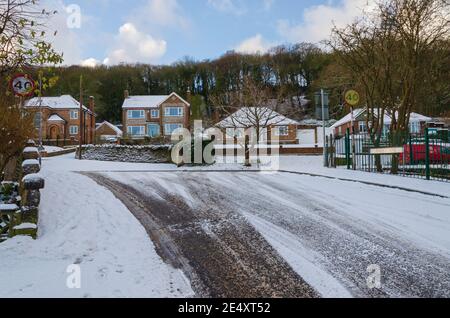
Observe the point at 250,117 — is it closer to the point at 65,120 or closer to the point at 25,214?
the point at 25,214

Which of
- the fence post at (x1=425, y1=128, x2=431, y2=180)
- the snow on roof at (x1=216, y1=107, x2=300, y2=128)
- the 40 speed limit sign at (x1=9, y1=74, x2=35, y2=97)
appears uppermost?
the snow on roof at (x1=216, y1=107, x2=300, y2=128)

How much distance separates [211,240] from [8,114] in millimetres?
5352

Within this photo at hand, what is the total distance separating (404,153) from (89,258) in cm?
1187

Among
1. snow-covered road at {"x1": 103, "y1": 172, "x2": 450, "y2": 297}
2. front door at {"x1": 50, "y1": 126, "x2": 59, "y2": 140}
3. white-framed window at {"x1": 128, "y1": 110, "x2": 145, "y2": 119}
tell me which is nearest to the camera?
snow-covered road at {"x1": 103, "y1": 172, "x2": 450, "y2": 297}

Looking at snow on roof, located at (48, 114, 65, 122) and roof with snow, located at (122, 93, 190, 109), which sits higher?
roof with snow, located at (122, 93, 190, 109)

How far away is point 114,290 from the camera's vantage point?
13.4 feet

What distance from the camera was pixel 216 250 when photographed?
17.8ft

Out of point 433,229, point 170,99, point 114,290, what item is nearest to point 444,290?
point 433,229

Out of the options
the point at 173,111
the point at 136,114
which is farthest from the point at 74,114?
the point at 173,111

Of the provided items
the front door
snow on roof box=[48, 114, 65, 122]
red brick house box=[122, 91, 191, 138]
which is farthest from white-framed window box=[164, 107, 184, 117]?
the front door

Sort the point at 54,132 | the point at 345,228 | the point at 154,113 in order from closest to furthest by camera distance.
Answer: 1. the point at 345,228
2. the point at 54,132
3. the point at 154,113

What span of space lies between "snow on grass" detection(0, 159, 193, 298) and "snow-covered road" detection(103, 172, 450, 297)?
1.77 metres

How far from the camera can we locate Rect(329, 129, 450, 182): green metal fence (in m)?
12.0

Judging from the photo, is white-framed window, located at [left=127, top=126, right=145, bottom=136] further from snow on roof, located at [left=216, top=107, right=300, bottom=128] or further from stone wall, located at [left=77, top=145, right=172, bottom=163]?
stone wall, located at [left=77, top=145, right=172, bottom=163]
